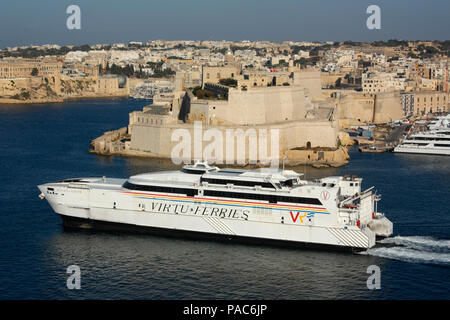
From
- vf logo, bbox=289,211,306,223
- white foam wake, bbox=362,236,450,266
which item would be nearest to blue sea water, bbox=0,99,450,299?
white foam wake, bbox=362,236,450,266

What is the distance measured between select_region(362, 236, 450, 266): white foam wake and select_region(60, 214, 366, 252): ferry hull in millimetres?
639

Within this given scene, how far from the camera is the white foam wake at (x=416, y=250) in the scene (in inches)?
684

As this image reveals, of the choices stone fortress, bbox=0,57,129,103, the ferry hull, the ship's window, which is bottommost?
the ferry hull

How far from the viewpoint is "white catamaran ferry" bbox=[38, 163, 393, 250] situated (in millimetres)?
18266

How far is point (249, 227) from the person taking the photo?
1884 cm

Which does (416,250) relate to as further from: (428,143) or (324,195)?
(428,143)

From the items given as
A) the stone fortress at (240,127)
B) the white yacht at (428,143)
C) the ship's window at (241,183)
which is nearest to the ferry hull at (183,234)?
the ship's window at (241,183)

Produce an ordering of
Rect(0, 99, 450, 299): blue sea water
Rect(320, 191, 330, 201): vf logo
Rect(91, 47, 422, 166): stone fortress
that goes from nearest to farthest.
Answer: Rect(0, 99, 450, 299): blue sea water, Rect(320, 191, 330, 201): vf logo, Rect(91, 47, 422, 166): stone fortress

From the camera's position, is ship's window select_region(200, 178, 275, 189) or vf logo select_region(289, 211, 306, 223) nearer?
vf logo select_region(289, 211, 306, 223)

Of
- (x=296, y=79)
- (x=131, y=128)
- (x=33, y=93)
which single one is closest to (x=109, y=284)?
(x=131, y=128)

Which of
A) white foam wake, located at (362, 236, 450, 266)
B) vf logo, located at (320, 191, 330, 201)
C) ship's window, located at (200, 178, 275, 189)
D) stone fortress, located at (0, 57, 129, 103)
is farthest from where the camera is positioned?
stone fortress, located at (0, 57, 129, 103)

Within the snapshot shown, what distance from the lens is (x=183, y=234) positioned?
768 inches

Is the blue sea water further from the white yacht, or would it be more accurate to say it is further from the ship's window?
the white yacht
